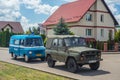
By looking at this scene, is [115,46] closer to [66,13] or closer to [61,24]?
[61,24]

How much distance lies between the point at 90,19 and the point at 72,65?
3031cm

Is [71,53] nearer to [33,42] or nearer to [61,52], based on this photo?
[61,52]

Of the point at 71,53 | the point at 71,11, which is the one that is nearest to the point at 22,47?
the point at 71,53

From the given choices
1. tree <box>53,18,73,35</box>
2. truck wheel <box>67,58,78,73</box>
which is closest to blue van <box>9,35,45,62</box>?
truck wheel <box>67,58,78,73</box>

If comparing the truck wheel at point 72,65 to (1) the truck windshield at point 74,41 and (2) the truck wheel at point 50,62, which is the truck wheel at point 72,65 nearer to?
(1) the truck windshield at point 74,41

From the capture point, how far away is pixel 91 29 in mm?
45156

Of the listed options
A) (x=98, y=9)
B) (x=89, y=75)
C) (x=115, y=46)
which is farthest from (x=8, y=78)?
(x=98, y=9)

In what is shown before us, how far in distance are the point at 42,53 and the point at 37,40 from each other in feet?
4.30

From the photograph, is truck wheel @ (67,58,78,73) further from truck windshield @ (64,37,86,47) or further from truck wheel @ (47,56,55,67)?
truck wheel @ (47,56,55,67)

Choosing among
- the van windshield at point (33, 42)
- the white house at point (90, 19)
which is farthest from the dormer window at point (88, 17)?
the van windshield at point (33, 42)

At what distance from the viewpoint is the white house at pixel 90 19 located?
43156mm

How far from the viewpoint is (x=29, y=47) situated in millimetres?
20797

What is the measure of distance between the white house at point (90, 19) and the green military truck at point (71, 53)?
24.9 metres

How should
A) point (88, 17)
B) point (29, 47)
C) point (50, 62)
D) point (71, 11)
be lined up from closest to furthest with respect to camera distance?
point (50, 62)
point (29, 47)
point (88, 17)
point (71, 11)
